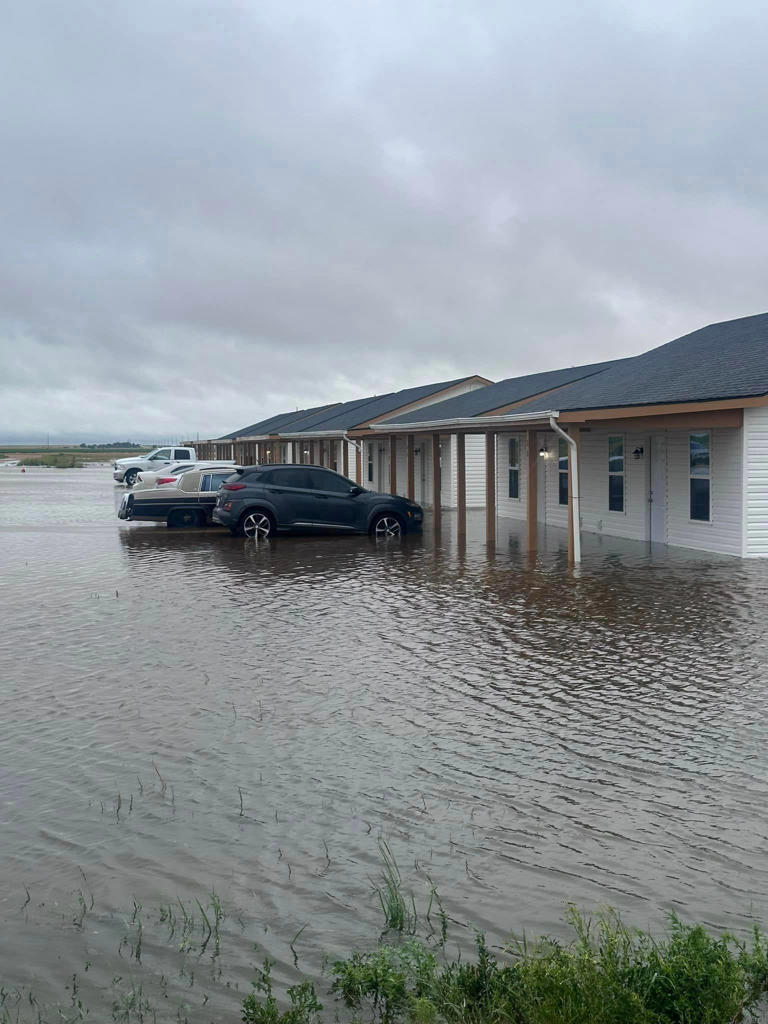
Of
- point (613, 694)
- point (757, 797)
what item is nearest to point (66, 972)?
point (757, 797)

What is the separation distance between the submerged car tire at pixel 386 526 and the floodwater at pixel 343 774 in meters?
9.88

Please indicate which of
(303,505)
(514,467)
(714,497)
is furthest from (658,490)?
(514,467)

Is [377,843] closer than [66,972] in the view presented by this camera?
No

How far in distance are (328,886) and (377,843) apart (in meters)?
0.59

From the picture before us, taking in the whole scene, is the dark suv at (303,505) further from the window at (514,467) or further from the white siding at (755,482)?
the white siding at (755,482)

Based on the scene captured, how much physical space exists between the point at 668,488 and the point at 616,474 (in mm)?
2443

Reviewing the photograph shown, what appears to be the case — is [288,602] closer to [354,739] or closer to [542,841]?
[354,739]

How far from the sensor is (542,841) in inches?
234

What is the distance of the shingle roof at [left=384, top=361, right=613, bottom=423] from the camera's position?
30.6 meters

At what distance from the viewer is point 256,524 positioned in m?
24.5

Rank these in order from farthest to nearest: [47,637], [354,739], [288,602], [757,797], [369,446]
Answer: [369,446] → [288,602] → [47,637] → [354,739] → [757,797]

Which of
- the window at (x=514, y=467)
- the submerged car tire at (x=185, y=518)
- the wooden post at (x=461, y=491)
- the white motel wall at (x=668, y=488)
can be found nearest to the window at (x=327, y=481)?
the wooden post at (x=461, y=491)

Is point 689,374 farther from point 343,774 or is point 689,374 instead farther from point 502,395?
point 343,774

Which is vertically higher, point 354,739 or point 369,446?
point 369,446
